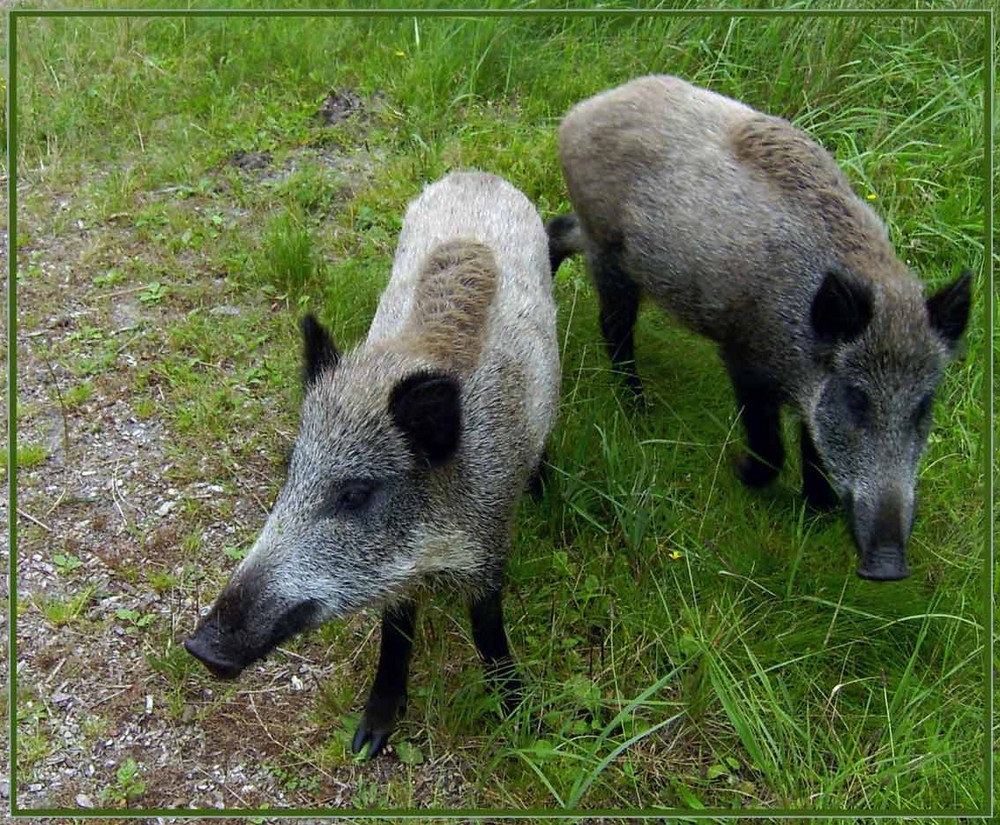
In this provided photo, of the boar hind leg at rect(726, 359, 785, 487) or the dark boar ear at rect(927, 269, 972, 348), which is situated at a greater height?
the dark boar ear at rect(927, 269, 972, 348)

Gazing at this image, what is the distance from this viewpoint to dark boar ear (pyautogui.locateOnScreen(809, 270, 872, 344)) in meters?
2.22

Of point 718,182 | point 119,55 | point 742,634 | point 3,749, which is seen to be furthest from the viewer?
point 718,182

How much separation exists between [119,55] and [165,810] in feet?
4.59

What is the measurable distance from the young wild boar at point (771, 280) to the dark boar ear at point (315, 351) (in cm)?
61

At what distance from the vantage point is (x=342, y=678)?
2.29 m

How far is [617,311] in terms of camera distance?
8.97 ft

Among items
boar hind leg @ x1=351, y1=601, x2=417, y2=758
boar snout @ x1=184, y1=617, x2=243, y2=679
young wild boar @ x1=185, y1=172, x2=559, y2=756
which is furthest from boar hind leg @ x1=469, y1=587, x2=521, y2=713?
boar snout @ x1=184, y1=617, x2=243, y2=679

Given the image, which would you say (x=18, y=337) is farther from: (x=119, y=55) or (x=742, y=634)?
(x=742, y=634)

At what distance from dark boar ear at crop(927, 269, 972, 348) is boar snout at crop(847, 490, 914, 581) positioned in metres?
0.32

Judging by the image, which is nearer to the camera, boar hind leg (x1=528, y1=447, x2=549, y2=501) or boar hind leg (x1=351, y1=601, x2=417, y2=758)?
boar hind leg (x1=351, y1=601, x2=417, y2=758)

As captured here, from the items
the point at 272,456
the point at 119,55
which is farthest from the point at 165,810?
the point at 119,55

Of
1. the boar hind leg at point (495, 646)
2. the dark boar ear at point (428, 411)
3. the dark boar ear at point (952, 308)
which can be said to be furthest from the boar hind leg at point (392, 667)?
the dark boar ear at point (952, 308)

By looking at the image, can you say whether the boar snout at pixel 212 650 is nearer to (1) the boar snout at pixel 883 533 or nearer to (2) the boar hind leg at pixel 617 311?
(2) the boar hind leg at pixel 617 311

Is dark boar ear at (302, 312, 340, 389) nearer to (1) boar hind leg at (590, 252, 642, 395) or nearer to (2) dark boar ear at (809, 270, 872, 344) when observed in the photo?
(1) boar hind leg at (590, 252, 642, 395)
